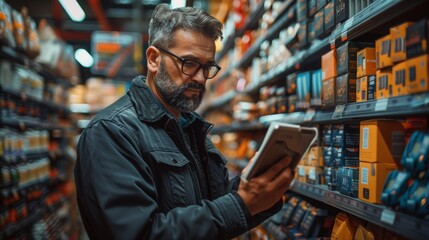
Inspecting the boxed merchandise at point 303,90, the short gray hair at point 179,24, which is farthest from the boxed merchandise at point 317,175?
the short gray hair at point 179,24

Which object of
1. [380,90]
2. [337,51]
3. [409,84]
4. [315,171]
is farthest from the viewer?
[315,171]

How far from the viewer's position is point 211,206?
63.4 inches

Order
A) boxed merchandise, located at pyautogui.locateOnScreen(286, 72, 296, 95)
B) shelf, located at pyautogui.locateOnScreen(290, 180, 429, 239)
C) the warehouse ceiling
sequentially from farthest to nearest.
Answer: the warehouse ceiling → boxed merchandise, located at pyautogui.locateOnScreen(286, 72, 296, 95) → shelf, located at pyautogui.locateOnScreen(290, 180, 429, 239)

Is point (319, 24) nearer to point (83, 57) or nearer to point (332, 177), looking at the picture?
point (332, 177)

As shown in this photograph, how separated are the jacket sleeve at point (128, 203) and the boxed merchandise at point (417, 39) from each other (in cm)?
82

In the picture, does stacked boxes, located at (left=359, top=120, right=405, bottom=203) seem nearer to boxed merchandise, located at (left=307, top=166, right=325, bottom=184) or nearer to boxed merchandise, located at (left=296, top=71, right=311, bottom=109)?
boxed merchandise, located at (left=307, top=166, right=325, bottom=184)

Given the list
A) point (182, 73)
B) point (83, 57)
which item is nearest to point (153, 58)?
point (182, 73)

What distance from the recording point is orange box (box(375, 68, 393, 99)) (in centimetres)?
164

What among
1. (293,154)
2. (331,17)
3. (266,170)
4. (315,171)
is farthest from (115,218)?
(331,17)

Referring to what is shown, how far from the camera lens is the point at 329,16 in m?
2.27

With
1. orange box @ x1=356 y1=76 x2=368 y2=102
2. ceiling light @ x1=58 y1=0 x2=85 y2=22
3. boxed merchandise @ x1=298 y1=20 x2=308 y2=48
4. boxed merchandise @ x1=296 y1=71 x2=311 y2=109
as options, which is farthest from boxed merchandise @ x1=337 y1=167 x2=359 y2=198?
ceiling light @ x1=58 y1=0 x2=85 y2=22

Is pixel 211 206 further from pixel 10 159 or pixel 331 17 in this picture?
pixel 10 159

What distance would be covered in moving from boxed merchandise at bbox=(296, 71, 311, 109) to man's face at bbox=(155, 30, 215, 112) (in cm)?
86

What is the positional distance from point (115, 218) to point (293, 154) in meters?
0.71
